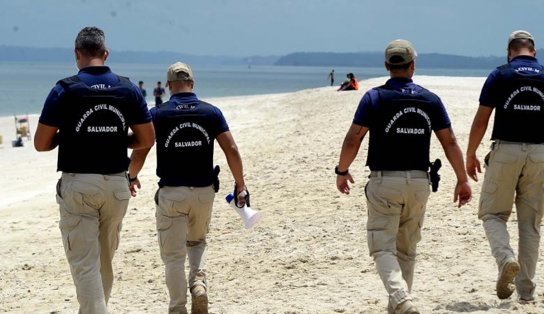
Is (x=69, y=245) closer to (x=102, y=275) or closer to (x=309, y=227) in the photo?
(x=102, y=275)

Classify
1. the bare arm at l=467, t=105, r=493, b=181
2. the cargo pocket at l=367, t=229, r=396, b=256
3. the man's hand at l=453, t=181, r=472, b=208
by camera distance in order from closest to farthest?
the cargo pocket at l=367, t=229, r=396, b=256 → the man's hand at l=453, t=181, r=472, b=208 → the bare arm at l=467, t=105, r=493, b=181

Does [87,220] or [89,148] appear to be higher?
[89,148]

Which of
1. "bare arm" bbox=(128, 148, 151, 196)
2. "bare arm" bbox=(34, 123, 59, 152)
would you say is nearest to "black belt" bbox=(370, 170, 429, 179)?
"bare arm" bbox=(128, 148, 151, 196)

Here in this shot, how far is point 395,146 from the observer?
6.37 m

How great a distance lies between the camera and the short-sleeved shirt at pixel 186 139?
22.4 ft

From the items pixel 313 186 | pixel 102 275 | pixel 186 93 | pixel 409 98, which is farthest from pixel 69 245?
pixel 313 186

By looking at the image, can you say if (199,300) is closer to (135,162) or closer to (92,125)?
(135,162)

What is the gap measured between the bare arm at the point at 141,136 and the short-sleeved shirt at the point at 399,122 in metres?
1.48

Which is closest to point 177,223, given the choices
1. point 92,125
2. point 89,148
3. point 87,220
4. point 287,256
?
point 87,220

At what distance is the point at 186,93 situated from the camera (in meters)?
7.00

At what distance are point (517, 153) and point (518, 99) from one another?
0.43m

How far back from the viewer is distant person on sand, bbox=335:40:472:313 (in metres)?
6.33

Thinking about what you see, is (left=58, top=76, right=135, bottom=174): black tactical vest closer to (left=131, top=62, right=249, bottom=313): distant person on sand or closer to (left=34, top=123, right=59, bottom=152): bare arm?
(left=34, top=123, right=59, bottom=152): bare arm

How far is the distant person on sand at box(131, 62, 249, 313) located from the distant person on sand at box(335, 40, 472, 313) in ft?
3.64
